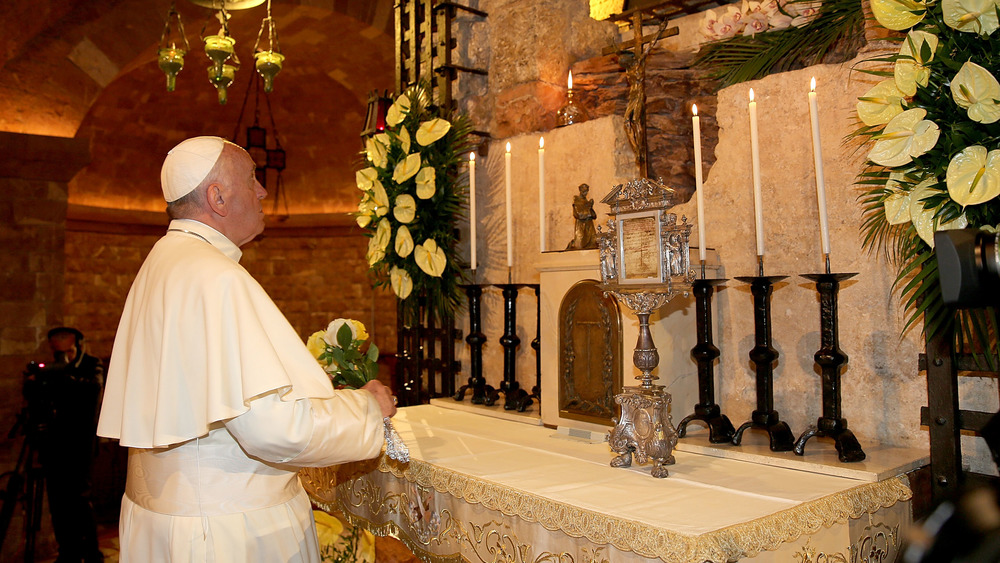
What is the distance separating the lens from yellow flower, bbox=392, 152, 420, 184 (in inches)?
138

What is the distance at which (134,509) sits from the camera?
1981 millimetres

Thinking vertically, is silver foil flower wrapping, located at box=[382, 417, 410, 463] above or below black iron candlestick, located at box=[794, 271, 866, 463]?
below

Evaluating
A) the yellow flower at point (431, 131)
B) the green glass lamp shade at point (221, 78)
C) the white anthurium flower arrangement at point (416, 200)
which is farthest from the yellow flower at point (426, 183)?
the green glass lamp shade at point (221, 78)

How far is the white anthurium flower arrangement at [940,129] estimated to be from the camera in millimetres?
1684

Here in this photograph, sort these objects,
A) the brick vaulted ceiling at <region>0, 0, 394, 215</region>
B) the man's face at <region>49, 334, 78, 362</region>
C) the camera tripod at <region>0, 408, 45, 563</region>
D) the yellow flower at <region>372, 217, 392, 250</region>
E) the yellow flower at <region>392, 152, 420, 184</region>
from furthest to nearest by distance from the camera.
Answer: the brick vaulted ceiling at <region>0, 0, 394, 215</region> < the man's face at <region>49, 334, 78, 362</region> < the camera tripod at <region>0, 408, 45, 563</region> < the yellow flower at <region>372, 217, 392, 250</region> < the yellow flower at <region>392, 152, 420, 184</region>

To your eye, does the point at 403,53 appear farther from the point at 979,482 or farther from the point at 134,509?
the point at 979,482

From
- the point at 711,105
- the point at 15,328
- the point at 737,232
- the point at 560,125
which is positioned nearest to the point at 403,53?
the point at 560,125

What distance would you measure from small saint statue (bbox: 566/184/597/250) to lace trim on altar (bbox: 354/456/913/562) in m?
1.10

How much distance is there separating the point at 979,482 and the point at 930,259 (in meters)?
0.65

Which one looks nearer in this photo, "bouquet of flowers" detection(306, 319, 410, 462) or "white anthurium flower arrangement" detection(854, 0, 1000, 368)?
"white anthurium flower arrangement" detection(854, 0, 1000, 368)

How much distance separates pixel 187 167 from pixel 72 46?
19.5 feet

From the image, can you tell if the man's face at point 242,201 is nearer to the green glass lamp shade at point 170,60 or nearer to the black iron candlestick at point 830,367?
the black iron candlestick at point 830,367

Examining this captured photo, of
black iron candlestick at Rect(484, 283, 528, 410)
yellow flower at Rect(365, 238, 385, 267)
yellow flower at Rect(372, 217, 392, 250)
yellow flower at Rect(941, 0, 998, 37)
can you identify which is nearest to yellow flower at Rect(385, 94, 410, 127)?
yellow flower at Rect(372, 217, 392, 250)

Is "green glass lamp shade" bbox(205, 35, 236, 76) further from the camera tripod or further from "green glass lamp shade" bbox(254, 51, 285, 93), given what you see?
the camera tripod
